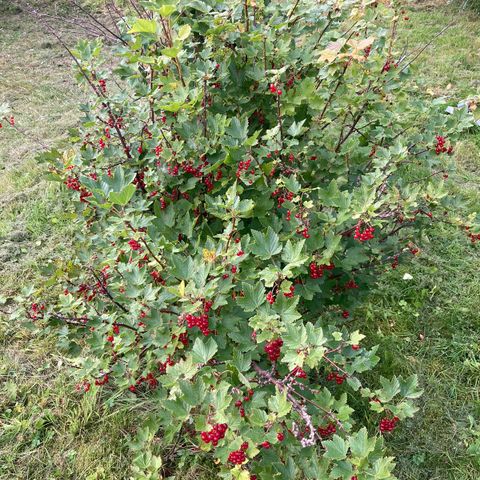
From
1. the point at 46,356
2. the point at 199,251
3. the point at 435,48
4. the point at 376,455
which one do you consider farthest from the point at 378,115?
the point at 435,48

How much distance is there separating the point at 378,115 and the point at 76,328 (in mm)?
1791

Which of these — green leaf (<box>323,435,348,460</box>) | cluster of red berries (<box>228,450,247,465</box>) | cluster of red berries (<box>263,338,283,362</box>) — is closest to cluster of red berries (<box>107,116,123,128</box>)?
cluster of red berries (<box>263,338,283,362</box>)

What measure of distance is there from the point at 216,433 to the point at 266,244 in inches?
24.4

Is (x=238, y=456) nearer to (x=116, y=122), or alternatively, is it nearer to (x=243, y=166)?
(x=243, y=166)

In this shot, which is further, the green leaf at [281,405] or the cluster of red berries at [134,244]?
the cluster of red berries at [134,244]

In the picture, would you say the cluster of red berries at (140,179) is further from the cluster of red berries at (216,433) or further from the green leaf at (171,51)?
the cluster of red berries at (216,433)

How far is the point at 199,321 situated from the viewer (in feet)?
5.33

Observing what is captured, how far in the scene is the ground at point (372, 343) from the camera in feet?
7.89

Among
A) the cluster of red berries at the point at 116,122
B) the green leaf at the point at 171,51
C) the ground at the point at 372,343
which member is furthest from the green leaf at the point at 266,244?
the ground at the point at 372,343

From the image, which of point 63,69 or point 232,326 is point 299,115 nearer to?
point 232,326

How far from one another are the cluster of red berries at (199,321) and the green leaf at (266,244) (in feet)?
0.91

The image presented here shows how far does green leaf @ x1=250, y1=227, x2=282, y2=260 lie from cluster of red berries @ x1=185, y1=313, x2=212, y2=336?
278 millimetres

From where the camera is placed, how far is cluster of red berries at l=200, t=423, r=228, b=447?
147 cm

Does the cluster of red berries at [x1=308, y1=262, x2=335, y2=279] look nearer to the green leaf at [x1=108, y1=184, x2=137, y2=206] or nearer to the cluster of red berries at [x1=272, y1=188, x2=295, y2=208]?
the cluster of red berries at [x1=272, y1=188, x2=295, y2=208]
